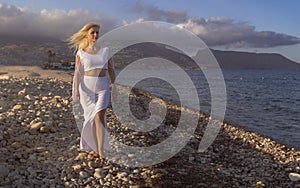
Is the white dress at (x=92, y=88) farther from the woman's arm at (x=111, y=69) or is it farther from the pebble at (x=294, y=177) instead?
the pebble at (x=294, y=177)

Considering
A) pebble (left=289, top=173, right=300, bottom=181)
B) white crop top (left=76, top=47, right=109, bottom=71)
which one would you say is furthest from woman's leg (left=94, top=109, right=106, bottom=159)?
pebble (left=289, top=173, right=300, bottom=181)

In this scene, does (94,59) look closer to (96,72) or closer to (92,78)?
(96,72)

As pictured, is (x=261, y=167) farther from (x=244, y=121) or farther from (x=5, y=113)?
(x=244, y=121)

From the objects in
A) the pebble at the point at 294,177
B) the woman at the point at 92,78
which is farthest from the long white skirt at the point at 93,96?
the pebble at the point at 294,177

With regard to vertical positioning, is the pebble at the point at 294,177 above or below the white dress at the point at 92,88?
below

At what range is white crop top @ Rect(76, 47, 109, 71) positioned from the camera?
250 inches

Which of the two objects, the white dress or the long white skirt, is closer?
the white dress

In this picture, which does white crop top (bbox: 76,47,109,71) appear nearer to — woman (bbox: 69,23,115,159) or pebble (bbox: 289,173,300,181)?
woman (bbox: 69,23,115,159)

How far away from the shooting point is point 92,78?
6473 millimetres

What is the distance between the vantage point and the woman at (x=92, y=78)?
20.9 feet

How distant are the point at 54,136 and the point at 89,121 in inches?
67.6

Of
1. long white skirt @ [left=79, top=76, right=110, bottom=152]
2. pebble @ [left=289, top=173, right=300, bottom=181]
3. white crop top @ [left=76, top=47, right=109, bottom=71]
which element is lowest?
pebble @ [left=289, top=173, right=300, bottom=181]

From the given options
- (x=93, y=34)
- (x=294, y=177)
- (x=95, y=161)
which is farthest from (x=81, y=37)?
(x=294, y=177)

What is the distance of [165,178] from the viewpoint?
6.41m
